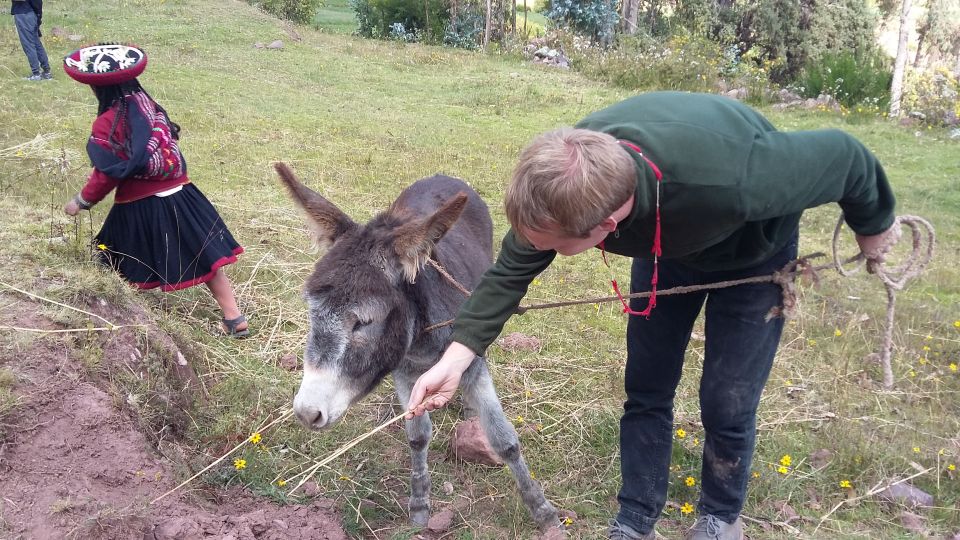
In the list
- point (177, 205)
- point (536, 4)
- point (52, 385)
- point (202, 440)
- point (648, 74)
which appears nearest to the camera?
point (52, 385)

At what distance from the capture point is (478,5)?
69.9ft

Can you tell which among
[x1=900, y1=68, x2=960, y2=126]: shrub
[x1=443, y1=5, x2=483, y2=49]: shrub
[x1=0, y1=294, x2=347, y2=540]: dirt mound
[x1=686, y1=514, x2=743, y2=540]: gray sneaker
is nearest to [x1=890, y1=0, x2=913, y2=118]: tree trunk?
[x1=900, y1=68, x2=960, y2=126]: shrub

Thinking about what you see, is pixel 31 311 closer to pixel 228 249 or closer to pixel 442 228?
pixel 228 249

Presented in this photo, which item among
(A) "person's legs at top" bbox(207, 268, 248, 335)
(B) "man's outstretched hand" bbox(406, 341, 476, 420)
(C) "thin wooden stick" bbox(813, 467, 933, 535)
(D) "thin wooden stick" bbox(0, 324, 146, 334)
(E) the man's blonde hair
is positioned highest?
(E) the man's blonde hair

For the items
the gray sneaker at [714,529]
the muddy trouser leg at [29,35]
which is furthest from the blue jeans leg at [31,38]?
the gray sneaker at [714,529]

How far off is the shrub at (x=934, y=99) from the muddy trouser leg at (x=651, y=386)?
11.4 m

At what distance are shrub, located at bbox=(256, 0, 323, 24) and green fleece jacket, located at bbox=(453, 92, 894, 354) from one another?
66.0ft

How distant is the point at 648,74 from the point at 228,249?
13013 millimetres

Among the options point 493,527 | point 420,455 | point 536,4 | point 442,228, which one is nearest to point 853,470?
point 493,527

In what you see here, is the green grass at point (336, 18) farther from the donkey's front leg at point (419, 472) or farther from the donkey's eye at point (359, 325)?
the donkey's eye at point (359, 325)

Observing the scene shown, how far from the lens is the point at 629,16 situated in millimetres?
21469

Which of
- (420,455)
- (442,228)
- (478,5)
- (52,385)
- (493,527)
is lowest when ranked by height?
(493,527)

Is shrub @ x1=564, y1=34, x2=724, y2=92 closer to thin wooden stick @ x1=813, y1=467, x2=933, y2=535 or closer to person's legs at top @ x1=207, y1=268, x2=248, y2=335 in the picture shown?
person's legs at top @ x1=207, y1=268, x2=248, y2=335

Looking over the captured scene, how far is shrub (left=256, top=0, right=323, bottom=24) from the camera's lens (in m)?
20.8
